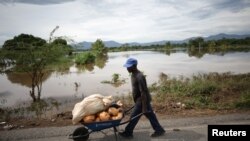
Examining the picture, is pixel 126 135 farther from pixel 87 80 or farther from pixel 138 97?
pixel 87 80

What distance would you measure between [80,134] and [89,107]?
2.39ft

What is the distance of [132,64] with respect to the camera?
25.0ft

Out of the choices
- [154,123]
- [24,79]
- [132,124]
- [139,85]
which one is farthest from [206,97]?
[24,79]

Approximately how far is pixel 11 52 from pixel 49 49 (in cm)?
220

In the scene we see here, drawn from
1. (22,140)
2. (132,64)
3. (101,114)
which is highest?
(132,64)

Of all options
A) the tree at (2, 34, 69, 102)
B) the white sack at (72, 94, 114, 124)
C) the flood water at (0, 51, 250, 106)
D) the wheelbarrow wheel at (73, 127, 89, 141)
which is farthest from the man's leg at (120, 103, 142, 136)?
the flood water at (0, 51, 250, 106)

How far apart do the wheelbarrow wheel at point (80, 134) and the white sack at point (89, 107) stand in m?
0.29

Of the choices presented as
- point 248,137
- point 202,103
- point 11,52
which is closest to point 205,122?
point 248,137

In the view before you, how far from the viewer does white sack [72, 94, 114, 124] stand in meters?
7.26

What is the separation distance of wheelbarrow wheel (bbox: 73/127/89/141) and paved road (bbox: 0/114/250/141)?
0.41 m

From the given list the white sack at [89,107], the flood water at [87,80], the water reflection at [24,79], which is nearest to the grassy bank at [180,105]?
the white sack at [89,107]

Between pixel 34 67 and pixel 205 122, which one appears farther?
pixel 34 67

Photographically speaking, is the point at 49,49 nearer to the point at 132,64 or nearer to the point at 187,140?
the point at 132,64

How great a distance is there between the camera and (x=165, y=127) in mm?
8820
